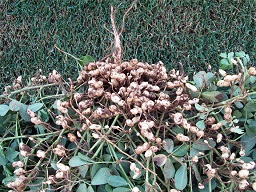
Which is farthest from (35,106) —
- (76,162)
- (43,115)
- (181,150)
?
(181,150)

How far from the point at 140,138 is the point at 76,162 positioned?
4.0 inches

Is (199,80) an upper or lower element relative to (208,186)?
upper

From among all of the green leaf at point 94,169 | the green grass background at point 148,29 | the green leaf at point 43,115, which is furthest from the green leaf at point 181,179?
the green grass background at point 148,29

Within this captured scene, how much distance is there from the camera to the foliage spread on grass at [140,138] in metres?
A: 0.45

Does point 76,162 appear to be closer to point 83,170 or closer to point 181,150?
point 83,170

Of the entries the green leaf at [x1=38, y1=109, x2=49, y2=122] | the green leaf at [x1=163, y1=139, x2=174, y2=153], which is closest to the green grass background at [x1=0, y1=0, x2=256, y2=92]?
the green leaf at [x1=38, y1=109, x2=49, y2=122]

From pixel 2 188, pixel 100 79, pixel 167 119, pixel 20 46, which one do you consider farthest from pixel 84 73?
pixel 20 46

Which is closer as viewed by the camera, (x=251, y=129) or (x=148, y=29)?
(x=251, y=129)

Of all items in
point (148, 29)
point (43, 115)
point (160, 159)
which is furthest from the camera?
point (148, 29)

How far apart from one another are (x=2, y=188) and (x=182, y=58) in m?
1.25

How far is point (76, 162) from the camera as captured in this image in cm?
44

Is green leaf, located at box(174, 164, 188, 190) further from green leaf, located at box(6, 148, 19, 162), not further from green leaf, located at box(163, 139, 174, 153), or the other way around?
green leaf, located at box(6, 148, 19, 162)

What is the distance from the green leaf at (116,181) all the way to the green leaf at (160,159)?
0.05 meters

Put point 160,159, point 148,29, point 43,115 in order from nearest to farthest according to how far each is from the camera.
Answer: point 160,159
point 43,115
point 148,29
